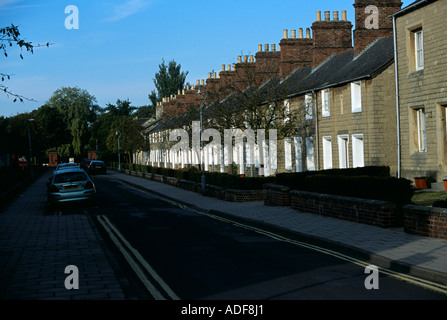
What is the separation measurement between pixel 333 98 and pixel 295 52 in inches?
394

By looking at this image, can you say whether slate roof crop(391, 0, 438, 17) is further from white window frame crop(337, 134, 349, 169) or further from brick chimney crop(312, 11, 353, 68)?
brick chimney crop(312, 11, 353, 68)

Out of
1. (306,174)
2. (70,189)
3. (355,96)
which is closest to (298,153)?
(355,96)

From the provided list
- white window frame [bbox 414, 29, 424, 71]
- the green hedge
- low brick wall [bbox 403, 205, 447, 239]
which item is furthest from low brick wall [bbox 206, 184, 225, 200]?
low brick wall [bbox 403, 205, 447, 239]

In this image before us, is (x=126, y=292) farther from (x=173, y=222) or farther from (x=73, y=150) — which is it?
(x=73, y=150)

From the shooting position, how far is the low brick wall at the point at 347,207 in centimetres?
1376

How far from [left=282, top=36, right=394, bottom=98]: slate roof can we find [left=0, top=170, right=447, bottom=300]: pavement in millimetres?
10061

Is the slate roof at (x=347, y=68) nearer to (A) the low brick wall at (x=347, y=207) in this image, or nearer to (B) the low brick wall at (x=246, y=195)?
(B) the low brick wall at (x=246, y=195)

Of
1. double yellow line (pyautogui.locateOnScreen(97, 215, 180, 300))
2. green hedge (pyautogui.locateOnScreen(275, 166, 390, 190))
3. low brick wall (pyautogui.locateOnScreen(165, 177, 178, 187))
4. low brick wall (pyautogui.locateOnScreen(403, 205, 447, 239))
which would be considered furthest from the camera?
low brick wall (pyautogui.locateOnScreen(165, 177, 178, 187))

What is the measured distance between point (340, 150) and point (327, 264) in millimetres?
19277

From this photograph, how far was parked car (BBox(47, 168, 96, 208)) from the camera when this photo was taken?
71.7ft

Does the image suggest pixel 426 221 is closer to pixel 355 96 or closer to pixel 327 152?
pixel 355 96

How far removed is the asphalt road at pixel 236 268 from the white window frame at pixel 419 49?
12548mm
